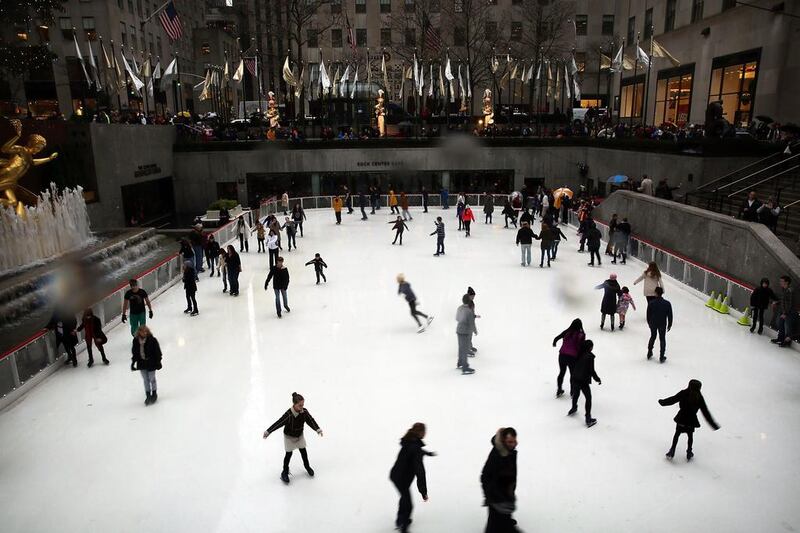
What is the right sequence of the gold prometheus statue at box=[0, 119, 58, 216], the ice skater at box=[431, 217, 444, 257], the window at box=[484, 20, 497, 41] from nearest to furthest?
1. the gold prometheus statue at box=[0, 119, 58, 216]
2. the ice skater at box=[431, 217, 444, 257]
3. the window at box=[484, 20, 497, 41]

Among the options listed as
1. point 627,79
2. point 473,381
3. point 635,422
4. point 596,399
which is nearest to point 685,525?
point 635,422

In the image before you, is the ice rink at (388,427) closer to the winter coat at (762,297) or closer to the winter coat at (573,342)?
the winter coat at (762,297)

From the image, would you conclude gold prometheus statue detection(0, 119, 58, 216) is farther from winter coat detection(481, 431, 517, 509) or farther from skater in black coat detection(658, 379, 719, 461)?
skater in black coat detection(658, 379, 719, 461)

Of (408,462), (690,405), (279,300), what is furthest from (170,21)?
(690,405)

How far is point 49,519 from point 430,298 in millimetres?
8642

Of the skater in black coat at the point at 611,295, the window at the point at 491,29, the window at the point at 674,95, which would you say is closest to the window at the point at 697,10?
the window at the point at 674,95

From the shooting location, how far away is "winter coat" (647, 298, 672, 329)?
8703 mm

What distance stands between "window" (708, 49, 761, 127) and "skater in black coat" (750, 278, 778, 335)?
18.5m

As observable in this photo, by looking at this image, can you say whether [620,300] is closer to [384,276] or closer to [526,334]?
[526,334]

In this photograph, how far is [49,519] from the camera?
5.58m

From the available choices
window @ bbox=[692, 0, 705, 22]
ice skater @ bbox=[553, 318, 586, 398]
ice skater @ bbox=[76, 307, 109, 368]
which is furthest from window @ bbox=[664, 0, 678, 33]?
ice skater @ bbox=[76, 307, 109, 368]

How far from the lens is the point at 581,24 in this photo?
46.8 metres

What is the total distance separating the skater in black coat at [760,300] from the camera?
9672 millimetres

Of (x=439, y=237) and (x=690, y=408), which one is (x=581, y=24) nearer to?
(x=439, y=237)
